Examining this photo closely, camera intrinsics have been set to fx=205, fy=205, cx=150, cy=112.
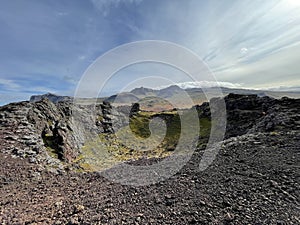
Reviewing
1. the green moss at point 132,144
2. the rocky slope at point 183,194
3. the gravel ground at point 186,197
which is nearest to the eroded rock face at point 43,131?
the green moss at point 132,144

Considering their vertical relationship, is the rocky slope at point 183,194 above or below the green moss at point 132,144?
above

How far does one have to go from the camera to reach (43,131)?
133 feet

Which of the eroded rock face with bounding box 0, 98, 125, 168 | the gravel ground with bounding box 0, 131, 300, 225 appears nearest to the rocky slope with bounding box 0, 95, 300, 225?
the gravel ground with bounding box 0, 131, 300, 225

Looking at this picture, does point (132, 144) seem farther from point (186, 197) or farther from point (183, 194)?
point (186, 197)

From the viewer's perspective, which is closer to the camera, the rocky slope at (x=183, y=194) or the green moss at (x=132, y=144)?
the rocky slope at (x=183, y=194)

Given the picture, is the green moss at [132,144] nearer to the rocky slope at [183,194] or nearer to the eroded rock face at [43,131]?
the eroded rock face at [43,131]

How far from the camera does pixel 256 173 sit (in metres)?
11.7

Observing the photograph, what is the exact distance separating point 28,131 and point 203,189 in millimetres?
29669

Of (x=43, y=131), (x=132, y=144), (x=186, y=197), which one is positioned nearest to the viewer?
(x=186, y=197)

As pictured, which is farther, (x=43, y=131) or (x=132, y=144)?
(x=132, y=144)

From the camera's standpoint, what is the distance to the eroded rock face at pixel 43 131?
26.1 m

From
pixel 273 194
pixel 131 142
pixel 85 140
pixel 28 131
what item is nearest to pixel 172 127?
pixel 131 142

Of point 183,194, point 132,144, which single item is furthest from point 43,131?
point 132,144

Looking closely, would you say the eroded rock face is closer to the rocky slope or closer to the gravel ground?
the rocky slope
